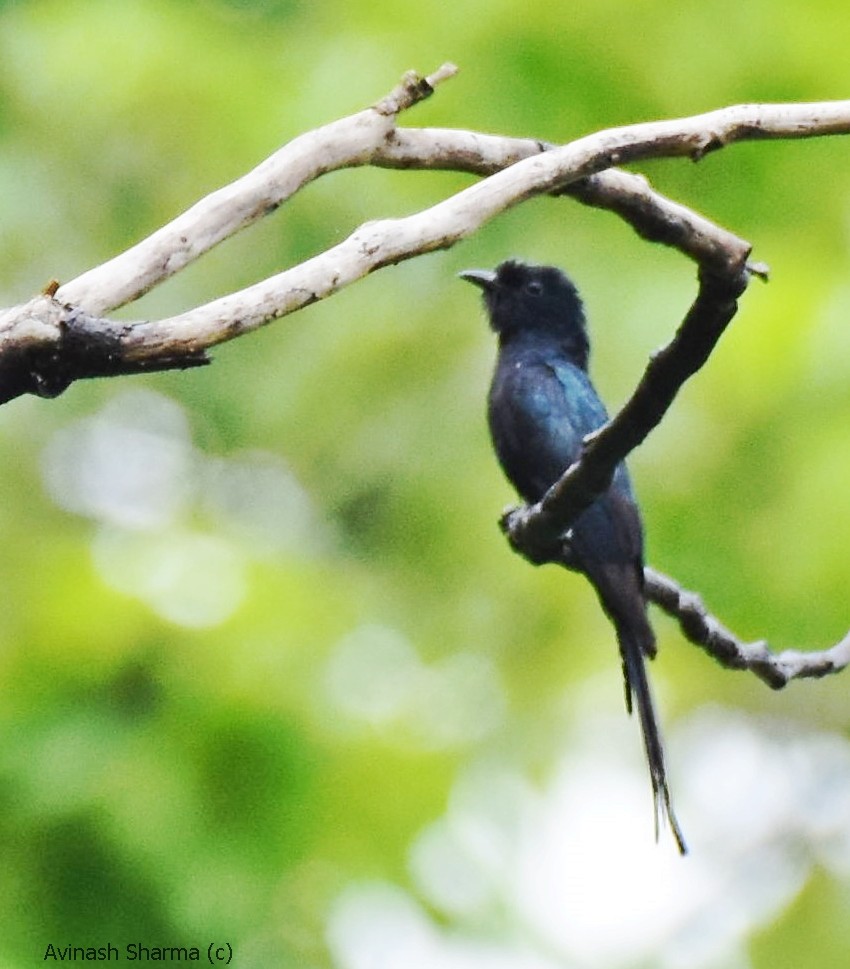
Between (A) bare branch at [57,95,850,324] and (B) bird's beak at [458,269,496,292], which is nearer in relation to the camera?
(A) bare branch at [57,95,850,324]

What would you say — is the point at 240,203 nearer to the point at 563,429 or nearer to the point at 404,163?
the point at 404,163

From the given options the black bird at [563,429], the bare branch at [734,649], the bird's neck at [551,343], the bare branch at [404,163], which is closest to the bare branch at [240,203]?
the bare branch at [404,163]

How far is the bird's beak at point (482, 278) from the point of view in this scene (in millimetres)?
4930

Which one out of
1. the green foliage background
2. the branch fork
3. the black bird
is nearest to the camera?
the branch fork

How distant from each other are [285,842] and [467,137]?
269 cm

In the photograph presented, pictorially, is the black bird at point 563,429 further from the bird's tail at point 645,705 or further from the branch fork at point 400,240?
the branch fork at point 400,240

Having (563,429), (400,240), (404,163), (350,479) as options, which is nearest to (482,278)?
(563,429)

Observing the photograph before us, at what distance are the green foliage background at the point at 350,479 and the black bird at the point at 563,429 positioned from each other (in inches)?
15.3

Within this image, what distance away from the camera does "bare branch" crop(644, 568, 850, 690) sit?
3.43 m

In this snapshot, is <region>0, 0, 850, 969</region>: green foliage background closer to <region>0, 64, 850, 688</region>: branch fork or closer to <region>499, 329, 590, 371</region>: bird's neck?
<region>499, 329, 590, 371</region>: bird's neck

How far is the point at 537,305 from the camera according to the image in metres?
4.95

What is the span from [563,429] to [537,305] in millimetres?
550

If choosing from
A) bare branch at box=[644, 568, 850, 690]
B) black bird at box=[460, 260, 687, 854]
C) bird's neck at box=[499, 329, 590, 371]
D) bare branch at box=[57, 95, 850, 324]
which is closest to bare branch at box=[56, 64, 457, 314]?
bare branch at box=[57, 95, 850, 324]

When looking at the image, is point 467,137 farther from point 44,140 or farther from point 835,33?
point 44,140
